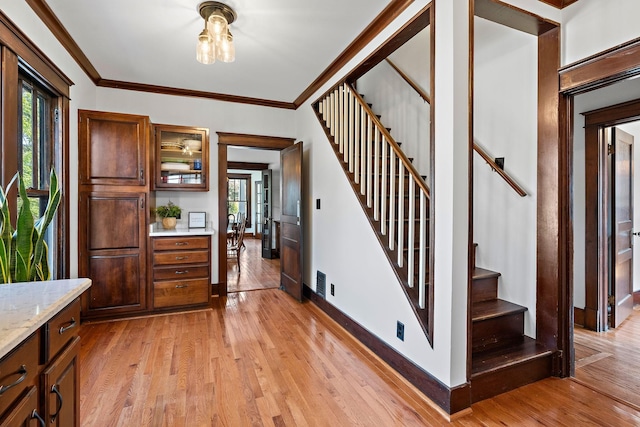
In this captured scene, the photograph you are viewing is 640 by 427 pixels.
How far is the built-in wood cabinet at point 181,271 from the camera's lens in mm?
3506

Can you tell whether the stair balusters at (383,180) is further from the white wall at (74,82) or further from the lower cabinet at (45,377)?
the white wall at (74,82)

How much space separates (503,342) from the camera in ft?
7.61

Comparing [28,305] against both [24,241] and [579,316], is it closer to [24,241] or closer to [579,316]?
[24,241]

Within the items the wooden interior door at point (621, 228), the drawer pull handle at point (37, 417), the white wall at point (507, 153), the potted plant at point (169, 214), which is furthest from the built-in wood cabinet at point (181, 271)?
the wooden interior door at point (621, 228)

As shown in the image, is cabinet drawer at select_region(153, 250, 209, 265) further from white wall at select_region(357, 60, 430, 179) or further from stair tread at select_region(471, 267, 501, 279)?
stair tread at select_region(471, 267, 501, 279)

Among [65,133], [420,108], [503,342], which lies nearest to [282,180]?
[420,108]

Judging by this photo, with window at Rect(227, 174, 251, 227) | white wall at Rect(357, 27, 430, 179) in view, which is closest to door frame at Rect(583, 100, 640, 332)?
white wall at Rect(357, 27, 430, 179)

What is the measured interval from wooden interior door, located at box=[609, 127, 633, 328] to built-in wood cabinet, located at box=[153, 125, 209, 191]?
4.36 m

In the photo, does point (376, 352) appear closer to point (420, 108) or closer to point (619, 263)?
point (420, 108)

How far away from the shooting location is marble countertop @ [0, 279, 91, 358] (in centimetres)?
84

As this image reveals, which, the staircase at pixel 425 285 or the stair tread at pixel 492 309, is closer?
the staircase at pixel 425 285

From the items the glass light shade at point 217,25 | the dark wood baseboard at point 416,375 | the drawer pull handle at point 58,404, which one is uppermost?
the glass light shade at point 217,25

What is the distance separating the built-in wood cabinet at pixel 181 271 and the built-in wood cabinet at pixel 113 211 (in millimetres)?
142

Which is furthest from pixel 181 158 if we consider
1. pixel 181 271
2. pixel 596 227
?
pixel 596 227
